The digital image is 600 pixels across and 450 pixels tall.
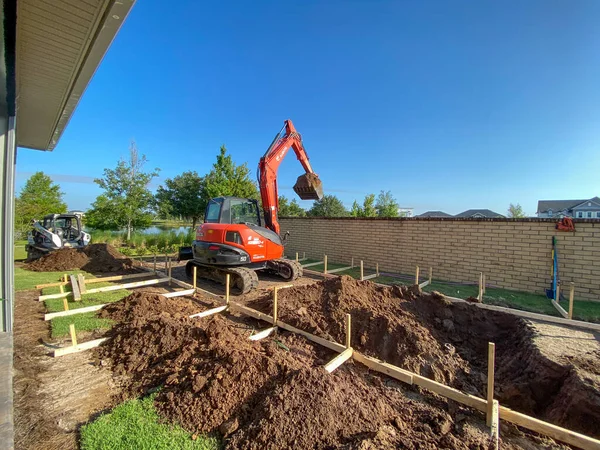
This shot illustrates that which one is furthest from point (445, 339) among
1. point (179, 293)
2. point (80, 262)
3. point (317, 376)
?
point (80, 262)

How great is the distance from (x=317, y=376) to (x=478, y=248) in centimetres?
811

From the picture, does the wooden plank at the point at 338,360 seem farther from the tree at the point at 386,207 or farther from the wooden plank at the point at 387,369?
the tree at the point at 386,207

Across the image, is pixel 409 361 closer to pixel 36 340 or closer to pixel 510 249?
pixel 36 340

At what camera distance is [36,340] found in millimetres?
4570

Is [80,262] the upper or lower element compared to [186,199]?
lower

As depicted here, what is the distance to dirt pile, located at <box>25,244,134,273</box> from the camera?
432 inches

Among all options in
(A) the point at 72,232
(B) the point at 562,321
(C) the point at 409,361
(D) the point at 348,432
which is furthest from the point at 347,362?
(A) the point at 72,232

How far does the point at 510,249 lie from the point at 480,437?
24.2ft

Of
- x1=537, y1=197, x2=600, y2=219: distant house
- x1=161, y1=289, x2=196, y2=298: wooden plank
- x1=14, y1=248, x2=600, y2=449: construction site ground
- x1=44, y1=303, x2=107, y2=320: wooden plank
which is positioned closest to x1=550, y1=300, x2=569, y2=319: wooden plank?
x1=14, y1=248, x2=600, y2=449: construction site ground

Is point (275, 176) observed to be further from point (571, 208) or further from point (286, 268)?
point (571, 208)

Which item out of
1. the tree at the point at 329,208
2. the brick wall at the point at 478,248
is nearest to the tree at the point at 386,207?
the tree at the point at 329,208

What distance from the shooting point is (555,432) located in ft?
8.00

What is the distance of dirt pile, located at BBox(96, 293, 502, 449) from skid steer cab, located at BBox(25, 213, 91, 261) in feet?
38.8

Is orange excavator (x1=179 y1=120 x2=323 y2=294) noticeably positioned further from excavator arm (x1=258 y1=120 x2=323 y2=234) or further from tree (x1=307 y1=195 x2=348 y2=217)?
tree (x1=307 y1=195 x2=348 y2=217)
